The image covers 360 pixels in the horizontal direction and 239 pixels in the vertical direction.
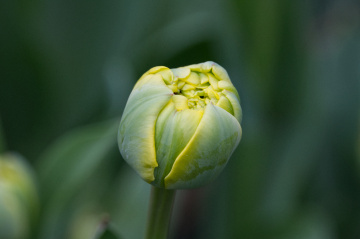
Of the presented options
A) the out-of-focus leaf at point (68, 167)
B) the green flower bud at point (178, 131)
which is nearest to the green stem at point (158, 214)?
the green flower bud at point (178, 131)

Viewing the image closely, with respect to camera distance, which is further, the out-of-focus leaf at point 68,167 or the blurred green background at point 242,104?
the blurred green background at point 242,104

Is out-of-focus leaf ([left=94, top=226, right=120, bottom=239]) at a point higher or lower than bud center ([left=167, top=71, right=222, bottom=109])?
lower

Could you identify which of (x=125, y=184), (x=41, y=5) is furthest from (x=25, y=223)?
(x=41, y=5)

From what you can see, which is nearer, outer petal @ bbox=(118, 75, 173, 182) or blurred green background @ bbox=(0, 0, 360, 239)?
outer petal @ bbox=(118, 75, 173, 182)

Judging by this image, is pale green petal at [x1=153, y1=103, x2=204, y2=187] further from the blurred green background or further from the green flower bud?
the blurred green background

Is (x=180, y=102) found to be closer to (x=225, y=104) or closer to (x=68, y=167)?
(x=225, y=104)

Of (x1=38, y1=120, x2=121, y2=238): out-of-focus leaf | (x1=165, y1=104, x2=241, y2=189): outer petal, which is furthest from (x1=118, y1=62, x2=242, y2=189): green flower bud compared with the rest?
(x1=38, y1=120, x2=121, y2=238): out-of-focus leaf

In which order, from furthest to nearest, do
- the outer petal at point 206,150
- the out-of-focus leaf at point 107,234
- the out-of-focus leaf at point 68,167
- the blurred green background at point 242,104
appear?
the blurred green background at point 242,104
the out-of-focus leaf at point 68,167
the out-of-focus leaf at point 107,234
the outer petal at point 206,150

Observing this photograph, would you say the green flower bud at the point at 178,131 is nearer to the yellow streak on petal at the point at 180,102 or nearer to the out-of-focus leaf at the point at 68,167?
the yellow streak on petal at the point at 180,102
